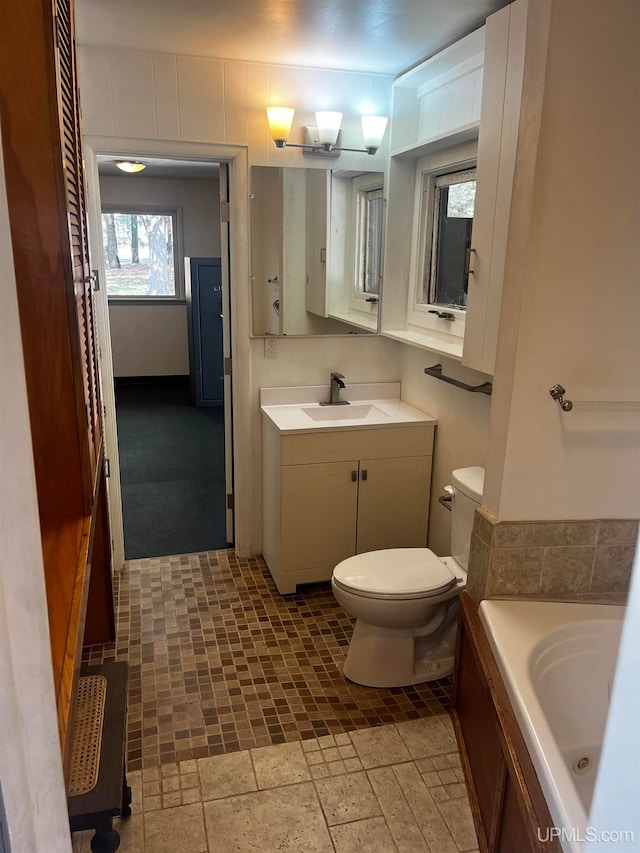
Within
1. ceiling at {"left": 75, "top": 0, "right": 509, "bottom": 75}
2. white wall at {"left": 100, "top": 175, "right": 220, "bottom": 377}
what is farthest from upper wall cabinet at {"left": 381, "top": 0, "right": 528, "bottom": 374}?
white wall at {"left": 100, "top": 175, "right": 220, "bottom": 377}

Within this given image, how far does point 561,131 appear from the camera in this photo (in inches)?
66.7

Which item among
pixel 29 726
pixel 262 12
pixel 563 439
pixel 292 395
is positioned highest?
pixel 262 12

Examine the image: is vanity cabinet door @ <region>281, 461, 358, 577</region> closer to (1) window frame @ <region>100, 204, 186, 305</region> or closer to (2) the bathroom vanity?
(2) the bathroom vanity

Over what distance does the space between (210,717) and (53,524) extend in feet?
3.85

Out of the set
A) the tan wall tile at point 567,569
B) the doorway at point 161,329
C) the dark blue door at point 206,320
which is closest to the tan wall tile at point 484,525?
the tan wall tile at point 567,569

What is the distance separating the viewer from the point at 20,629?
0.52 meters

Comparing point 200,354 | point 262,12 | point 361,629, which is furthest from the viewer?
point 200,354

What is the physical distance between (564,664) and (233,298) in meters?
2.19

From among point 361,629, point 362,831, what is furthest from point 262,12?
point 362,831

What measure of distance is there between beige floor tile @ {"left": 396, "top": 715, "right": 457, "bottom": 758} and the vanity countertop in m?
1.28

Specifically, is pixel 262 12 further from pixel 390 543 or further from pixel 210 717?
pixel 210 717

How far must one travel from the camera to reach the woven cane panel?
5.36 ft

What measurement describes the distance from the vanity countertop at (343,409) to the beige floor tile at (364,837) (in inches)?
61.6

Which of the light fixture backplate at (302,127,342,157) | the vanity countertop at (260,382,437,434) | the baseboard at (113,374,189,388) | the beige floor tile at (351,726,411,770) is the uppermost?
the light fixture backplate at (302,127,342,157)
